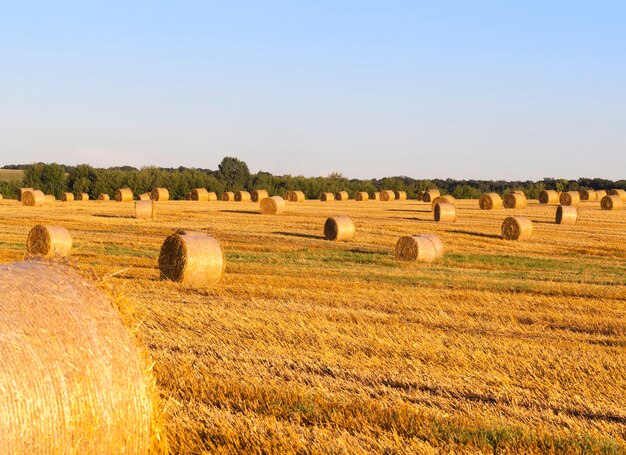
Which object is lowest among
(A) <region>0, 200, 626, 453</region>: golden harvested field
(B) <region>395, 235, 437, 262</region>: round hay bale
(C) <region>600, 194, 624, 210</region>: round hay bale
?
(A) <region>0, 200, 626, 453</region>: golden harvested field

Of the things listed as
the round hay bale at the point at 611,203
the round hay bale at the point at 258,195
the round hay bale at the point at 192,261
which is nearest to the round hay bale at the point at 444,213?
the round hay bale at the point at 611,203

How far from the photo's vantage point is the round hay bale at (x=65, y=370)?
4965mm

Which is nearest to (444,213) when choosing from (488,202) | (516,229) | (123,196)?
(516,229)

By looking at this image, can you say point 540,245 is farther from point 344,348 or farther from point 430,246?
point 344,348

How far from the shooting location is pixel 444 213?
31.7m

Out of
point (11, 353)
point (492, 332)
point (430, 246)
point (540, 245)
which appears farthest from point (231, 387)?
point (540, 245)

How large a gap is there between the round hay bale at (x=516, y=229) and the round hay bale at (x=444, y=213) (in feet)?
19.4

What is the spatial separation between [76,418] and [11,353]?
0.56 metres

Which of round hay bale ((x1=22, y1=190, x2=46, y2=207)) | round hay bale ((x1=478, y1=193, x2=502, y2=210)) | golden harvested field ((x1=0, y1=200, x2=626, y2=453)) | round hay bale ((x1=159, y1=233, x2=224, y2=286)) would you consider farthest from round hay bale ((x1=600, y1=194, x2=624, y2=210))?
round hay bale ((x1=159, y1=233, x2=224, y2=286))

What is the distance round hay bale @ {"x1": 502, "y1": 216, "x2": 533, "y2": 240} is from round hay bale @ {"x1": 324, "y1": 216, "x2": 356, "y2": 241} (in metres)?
4.58

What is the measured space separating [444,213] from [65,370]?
2719 centimetres

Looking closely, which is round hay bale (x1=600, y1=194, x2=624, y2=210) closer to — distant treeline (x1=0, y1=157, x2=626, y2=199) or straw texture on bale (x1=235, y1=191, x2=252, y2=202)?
distant treeline (x1=0, y1=157, x2=626, y2=199)

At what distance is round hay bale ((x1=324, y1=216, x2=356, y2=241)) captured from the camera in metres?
24.4

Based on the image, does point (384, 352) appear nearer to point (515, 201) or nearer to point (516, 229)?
point (516, 229)
